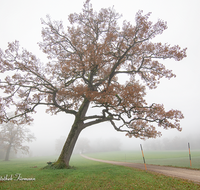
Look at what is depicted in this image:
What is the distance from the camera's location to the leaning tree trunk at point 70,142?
11.2 metres

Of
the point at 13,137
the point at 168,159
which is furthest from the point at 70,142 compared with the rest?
the point at 13,137

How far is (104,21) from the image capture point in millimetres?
13578

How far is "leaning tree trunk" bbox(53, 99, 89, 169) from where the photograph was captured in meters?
11.2

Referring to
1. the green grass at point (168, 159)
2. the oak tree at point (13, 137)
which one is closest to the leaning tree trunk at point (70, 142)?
the green grass at point (168, 159)

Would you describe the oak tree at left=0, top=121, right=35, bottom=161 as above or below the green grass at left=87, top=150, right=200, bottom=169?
above

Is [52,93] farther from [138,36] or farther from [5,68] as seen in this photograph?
[138,36]

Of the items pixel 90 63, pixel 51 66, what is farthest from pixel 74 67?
pixel 51 66

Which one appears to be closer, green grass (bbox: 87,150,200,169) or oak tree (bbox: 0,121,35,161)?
green grass (bbox: 87,150,200,169)

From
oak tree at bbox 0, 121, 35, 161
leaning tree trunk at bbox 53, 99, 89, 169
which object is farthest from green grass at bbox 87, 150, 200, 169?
oak tree at bbox 0, 121, 35, 161

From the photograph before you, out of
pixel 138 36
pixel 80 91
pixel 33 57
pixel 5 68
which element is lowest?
pixel 80 91

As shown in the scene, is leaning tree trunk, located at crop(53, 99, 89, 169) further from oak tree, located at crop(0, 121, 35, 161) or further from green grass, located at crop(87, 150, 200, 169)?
oak tree, located at crop(0, 121, 35, 161)

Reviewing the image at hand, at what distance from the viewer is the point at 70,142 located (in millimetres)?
11930

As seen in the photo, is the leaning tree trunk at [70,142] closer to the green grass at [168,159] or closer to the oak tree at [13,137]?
the green grass at [168,159]

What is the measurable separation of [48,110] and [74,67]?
22.1 feet
